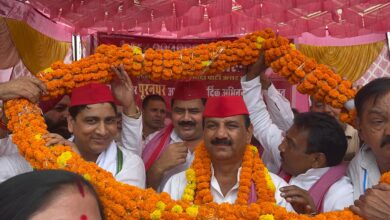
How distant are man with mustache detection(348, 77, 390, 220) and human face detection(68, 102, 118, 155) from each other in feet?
4.98

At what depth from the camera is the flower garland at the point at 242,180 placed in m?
2.91

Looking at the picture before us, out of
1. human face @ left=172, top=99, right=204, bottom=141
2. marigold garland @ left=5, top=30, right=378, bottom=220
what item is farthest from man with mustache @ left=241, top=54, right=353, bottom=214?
Result: human face @ left=172, top=99, right=204, bottom=141

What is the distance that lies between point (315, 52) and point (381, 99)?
458 centimetres

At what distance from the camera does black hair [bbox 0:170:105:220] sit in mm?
1073

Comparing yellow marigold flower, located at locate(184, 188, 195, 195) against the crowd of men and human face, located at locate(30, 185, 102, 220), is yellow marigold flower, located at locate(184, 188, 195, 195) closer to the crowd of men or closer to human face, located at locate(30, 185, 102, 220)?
the crowd of men

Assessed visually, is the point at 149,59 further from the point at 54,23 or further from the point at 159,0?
the point at 54,23

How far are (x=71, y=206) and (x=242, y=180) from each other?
1.87m

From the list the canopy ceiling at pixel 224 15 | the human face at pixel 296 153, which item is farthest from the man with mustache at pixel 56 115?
the human face at pixel 296 153

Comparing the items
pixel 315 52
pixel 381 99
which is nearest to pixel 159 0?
pixel 381 99

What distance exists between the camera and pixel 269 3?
15.4 feet

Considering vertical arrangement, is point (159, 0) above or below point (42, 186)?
above

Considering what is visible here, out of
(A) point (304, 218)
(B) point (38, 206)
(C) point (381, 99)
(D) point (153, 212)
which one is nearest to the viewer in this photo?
(B) point (38, 206)

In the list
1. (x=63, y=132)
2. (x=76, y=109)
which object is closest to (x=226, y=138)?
(x=76, y=109)

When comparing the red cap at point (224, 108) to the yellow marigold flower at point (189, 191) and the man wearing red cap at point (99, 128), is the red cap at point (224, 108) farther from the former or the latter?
the man wearing red cap at point (99, 128)
